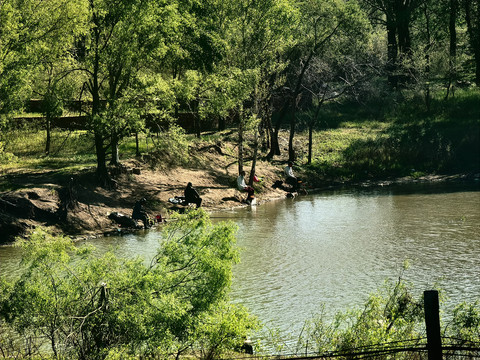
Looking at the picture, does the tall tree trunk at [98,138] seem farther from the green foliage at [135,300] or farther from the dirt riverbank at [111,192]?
the green foliage at [135,300]

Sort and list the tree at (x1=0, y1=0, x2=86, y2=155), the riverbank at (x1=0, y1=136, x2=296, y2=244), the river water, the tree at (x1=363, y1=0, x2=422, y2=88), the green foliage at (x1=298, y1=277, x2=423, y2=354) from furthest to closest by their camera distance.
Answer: the tree at (x1=363, y1=0, x2=422, y2=88) < the tree at (x1=0, y1=0, x2=86, y2=155) < the riverbank at (x1=0, y1=136, x2=296, y2=244) < the river water < the green foliage at (x1=298, y1=277, x2=423, y2=354)

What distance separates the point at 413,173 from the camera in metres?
49.2

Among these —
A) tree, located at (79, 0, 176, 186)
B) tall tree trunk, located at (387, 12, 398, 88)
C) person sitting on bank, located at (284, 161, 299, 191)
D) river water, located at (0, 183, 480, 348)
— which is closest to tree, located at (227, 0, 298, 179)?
person sitting on bank, located at (284, 161, 299, 191)

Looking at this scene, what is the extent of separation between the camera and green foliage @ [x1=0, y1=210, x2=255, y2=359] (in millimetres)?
13000

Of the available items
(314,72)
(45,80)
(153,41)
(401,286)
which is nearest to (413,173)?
(314,72)

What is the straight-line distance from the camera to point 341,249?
88.9 ft

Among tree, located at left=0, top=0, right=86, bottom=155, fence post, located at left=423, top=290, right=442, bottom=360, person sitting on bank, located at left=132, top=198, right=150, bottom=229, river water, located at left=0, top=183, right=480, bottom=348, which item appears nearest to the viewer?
fence post, located at left=423, top=290, right=442, bottom=360

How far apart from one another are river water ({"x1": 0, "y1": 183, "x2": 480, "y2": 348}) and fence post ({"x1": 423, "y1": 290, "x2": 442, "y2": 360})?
18.0ft

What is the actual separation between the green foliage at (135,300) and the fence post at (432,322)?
379 centimetres

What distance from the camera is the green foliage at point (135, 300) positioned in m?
13.0

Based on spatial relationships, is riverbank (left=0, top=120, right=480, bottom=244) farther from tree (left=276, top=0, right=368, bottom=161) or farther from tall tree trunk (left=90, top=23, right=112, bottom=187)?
tree (left=276, top=0, right=368, bottom=161)

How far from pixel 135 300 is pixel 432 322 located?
5.62 meters

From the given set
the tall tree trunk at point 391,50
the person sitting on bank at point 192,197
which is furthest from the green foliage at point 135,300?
the tall tree trunk at point 391,50

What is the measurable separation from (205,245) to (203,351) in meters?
2.13
